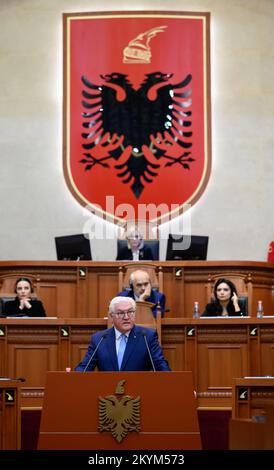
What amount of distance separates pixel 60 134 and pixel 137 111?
116 centimetres

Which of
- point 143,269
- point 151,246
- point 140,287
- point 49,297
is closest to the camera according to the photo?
point 140,287

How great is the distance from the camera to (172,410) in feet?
18.2

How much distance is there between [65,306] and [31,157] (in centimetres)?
345

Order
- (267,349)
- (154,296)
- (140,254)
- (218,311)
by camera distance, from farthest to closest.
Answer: (140,254)
(154,296)
(218,311)
(267,349)

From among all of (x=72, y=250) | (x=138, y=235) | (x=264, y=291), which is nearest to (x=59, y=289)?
(x=72, y=250)

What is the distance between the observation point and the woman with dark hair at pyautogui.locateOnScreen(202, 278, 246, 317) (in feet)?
31.3

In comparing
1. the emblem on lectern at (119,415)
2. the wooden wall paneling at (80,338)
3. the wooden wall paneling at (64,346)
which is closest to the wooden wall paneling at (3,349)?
the wooden wall paneling at (64,346)

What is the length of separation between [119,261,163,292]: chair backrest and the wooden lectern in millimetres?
5294

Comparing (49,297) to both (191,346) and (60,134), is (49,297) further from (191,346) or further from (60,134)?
(60,134)

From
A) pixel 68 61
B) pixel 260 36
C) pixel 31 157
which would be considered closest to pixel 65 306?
pixel 31 157

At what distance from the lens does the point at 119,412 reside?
551 cm

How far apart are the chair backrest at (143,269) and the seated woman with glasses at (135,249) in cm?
40

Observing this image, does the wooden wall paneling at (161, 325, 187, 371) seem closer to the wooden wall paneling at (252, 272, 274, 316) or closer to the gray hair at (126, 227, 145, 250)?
the gray hair at (126, 227, 145, 250)

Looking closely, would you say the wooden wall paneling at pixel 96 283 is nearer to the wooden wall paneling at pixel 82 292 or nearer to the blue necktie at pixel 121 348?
the wooden wall paneling at pixel 82 292
